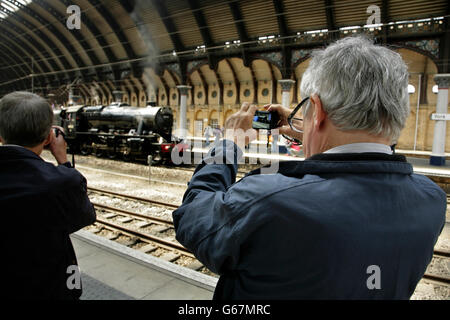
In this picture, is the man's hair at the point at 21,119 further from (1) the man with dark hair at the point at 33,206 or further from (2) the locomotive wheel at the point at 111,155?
(2) the locomotive wheel at the point at 111,155

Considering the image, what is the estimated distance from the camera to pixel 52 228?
5.14 feet

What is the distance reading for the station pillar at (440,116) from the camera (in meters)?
14.2

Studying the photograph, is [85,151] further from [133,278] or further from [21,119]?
[21,119]

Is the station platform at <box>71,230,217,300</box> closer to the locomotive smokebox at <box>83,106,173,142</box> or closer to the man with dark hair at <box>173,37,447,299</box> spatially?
the man with dark hair at <box>173,37,447,299</box>

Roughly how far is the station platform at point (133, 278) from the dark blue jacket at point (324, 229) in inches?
100

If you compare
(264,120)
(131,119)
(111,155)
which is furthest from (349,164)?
(111,155)

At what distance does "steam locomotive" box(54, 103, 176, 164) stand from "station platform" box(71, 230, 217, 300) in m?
10.2

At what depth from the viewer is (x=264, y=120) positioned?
4.73 ft

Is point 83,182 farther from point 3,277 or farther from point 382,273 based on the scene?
point 382,273

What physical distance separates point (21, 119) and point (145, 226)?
5164mm

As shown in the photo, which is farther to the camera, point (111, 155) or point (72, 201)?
point (111, 155)

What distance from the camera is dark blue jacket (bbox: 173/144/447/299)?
2.83ft
